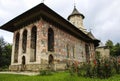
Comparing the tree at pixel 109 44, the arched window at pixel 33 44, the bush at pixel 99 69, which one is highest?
the tree at pixel 109 44

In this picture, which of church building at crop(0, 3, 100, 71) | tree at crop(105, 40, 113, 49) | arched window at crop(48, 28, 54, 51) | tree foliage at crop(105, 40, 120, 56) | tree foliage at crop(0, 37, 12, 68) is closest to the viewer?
church building at crop(0, 3, 100, 71)

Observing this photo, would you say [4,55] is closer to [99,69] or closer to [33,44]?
[33,44]

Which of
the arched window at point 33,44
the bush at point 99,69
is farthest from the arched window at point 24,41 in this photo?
the bush at point 99,69

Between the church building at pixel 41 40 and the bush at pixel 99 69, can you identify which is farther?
the church building at pixel 41 40

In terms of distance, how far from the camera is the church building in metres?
17.3

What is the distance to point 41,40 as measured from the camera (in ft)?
57.2

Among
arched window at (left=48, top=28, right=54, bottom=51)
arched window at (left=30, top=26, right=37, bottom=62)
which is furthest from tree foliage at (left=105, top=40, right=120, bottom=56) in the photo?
arched window at (left=30, top=26, right=37, bottom=62)

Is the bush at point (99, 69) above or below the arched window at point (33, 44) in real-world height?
below

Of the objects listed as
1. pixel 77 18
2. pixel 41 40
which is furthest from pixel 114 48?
pixel 41 40

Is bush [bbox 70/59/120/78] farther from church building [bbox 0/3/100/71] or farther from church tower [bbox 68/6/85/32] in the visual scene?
church tower [bbox 68/6/85/32]

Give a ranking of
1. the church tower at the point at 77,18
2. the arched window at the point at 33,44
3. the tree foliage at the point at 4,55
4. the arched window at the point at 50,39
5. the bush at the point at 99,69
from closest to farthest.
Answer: the bush at the point at 99,69 → the arched window at the point at 33,44 → the arched window at the point at 50,39 → the tree foliage at the point at 4,55 → the church tower at the point at 77,18

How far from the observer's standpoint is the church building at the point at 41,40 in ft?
56.8

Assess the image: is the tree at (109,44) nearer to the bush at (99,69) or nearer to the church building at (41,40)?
the church building at (41,40)

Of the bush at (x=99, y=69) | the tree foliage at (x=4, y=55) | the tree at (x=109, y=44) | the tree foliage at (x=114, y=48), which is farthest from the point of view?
the tree at (x=109, y=44)
